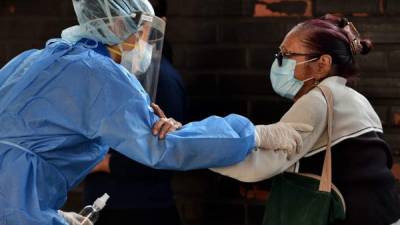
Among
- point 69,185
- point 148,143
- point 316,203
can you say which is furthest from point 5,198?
point 316,203

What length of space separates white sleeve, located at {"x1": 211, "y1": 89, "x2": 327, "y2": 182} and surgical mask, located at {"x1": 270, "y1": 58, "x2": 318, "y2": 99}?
5.5 inches

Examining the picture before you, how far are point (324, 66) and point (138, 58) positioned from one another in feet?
2.24

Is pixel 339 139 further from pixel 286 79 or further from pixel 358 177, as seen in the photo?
pixel 286 79

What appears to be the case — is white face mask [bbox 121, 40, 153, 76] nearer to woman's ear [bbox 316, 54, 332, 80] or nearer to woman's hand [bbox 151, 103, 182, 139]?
woman's hand [bbox 151, 103, 182, 139]

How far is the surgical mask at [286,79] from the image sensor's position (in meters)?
2.62

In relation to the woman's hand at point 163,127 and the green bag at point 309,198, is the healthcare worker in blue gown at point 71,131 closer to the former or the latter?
the woman's hand at point 163,127

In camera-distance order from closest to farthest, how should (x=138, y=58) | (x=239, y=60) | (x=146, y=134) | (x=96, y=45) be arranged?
(x=146, y=134)
(x=96, y=45)
(x=138, y=58)
(x=239, y=60)

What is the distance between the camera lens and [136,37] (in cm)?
233

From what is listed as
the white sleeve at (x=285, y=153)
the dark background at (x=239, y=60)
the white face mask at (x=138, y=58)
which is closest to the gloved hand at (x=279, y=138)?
the white sleeve at (x=285, y=153)

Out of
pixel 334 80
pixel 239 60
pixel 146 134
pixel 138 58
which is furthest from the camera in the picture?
pixel 239 60

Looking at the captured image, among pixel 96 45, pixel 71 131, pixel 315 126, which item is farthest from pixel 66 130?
pixel 315 126

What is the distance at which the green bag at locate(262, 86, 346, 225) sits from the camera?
241 centimetres

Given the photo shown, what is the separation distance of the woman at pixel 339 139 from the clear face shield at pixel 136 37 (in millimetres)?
466

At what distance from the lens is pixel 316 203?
7.95 feet
